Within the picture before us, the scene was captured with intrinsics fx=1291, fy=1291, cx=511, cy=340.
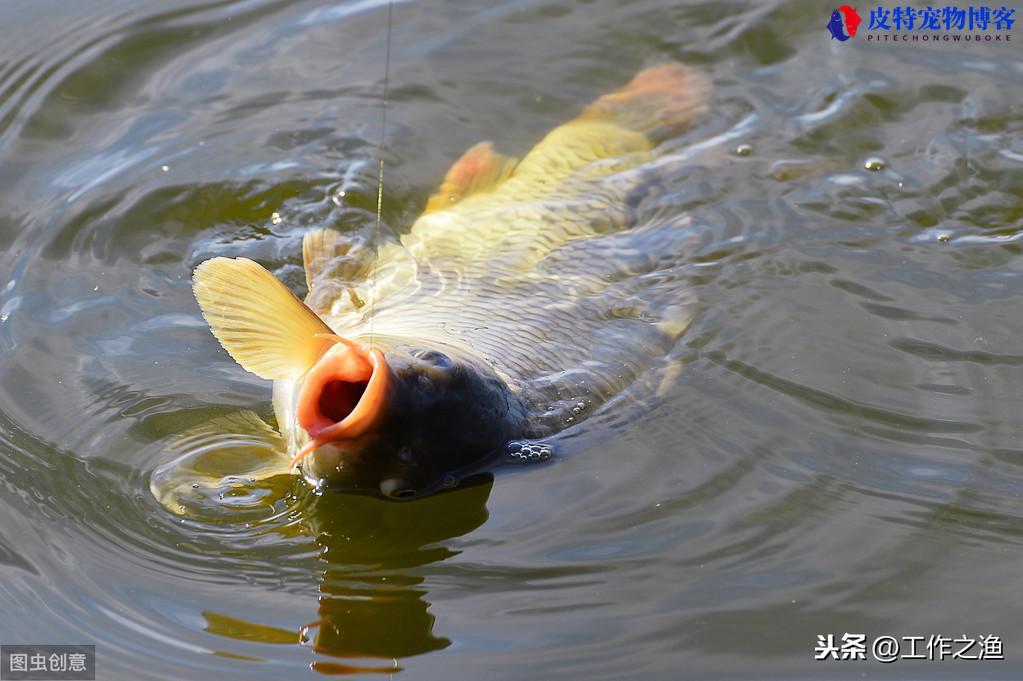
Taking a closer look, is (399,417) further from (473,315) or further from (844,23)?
(844,23)

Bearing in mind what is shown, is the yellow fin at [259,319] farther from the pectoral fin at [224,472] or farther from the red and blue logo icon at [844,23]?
the red and blue logo icon at [844,23]

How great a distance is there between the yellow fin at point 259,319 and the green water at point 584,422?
0.50m

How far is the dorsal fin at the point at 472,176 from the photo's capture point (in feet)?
15.2

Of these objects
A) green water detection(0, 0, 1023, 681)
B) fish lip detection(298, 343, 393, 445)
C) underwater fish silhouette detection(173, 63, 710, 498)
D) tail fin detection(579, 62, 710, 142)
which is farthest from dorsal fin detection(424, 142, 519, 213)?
fish lip detection(298, 343, 393, 445)

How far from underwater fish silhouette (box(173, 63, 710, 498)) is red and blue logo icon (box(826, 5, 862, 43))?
82 cm

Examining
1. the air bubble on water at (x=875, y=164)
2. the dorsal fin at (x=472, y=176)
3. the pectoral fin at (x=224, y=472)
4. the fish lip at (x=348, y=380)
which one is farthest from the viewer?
the air bubble on water at (x=875, y=164)

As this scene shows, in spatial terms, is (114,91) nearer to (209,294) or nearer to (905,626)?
(209,294)

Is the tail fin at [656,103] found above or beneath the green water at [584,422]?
above

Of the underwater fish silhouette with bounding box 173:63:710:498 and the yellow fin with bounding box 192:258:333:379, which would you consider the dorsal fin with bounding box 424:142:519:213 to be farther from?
the yellow fin with bounding box 192:258:333:379

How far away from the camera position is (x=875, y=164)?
4961mm

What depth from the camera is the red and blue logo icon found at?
19.1 ft

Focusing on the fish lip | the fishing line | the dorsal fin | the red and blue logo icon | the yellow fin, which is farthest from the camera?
the red and blue logo icon

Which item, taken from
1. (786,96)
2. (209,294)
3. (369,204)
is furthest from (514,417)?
(786,96)

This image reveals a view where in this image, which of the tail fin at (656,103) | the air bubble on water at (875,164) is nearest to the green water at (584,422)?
the air bubble on water at (875,164)
